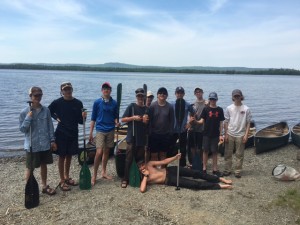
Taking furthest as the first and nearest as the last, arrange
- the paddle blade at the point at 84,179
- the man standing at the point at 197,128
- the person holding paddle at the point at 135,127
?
the man standing at the point at 197,128 → the paddle blade at the point at 84,179 → the person holding paddle at the point at 135,127

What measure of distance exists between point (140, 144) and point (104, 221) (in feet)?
6.69

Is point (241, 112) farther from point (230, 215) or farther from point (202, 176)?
point (230, 215)

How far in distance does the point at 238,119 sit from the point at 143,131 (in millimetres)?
2413

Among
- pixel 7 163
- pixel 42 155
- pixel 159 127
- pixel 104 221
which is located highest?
pixel 159 127

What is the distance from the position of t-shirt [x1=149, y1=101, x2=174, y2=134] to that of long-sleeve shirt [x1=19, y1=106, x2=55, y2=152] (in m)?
2.21

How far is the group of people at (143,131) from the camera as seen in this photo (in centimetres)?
645

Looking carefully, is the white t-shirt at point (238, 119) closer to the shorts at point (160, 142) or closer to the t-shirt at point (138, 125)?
the shorts at point (160, 142)

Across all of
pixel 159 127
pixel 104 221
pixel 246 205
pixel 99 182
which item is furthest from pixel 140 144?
pixel 246 205

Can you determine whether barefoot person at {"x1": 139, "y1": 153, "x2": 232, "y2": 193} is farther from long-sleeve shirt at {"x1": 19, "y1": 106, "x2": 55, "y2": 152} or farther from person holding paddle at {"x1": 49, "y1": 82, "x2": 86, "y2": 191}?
long-sleeve shirt at {"x1": 19, "y1": 106, "x2": 55, "y2": 152}

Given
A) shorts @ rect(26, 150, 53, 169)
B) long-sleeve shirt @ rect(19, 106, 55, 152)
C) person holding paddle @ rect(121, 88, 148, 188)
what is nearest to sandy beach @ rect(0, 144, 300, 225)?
person holding paddle @ rect(121, 88, 148, 188)

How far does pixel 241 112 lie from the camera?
7816 millimetres

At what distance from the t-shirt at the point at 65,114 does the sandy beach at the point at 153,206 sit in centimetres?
137

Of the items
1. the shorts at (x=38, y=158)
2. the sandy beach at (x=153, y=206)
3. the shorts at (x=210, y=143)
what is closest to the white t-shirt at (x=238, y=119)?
the shorts at (x=210, y=143)

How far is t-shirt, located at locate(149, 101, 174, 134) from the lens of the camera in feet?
23.5
